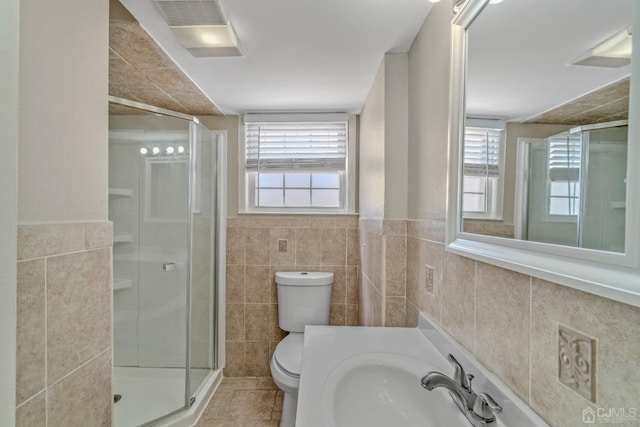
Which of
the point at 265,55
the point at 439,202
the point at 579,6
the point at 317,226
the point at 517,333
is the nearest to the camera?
the point at 579,6

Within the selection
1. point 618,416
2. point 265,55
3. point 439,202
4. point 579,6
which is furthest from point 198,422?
point 579,6

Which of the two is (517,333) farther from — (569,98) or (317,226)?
(317,226)

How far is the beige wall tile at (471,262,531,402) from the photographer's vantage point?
632 mm

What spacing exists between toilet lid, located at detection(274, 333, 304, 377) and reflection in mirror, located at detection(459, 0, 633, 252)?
121cm

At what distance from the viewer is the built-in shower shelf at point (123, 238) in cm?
179

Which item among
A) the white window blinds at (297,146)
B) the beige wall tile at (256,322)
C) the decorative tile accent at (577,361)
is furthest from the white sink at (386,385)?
the white window blinds at (297,146)

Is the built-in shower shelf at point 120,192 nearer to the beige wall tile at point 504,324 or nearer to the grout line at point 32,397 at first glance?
the grout line at point 32,397

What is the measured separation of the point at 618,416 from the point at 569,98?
0.55 m

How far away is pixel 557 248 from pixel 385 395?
656 mm

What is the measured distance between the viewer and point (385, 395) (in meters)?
0.89

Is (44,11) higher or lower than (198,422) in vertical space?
higher

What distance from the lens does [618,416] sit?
0.44 m

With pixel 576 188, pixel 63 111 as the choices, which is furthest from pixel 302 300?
pixel 576 188

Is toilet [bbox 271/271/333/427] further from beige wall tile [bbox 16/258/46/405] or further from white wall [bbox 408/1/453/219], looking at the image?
beige wall tile [bbox 16/258/46/405]
